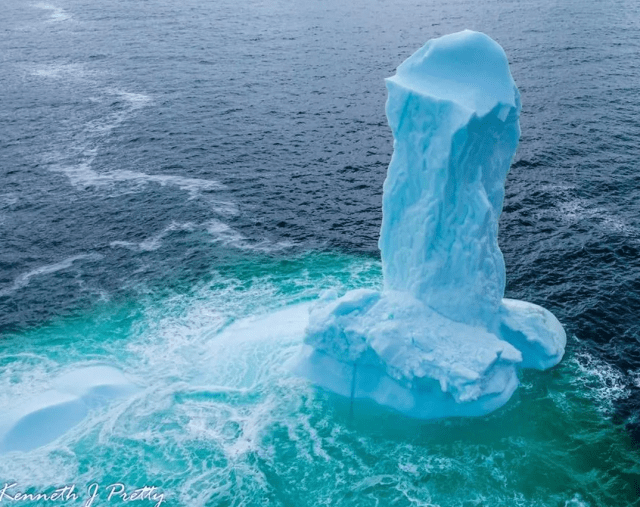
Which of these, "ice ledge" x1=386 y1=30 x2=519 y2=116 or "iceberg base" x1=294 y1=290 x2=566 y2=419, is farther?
"iceberg base" x1=294 y1=290 x2=566 y2=419

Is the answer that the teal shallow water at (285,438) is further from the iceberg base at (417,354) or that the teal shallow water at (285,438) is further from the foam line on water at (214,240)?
the foam line on water at (214,240)

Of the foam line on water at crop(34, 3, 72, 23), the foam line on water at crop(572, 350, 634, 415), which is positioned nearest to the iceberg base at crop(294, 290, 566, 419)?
the foam line on water at crop(572, 350, 634, 415)

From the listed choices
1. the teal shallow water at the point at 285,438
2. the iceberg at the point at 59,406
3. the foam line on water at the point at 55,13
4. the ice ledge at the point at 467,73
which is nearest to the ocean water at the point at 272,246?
the teal shallow water at the point at 285,438

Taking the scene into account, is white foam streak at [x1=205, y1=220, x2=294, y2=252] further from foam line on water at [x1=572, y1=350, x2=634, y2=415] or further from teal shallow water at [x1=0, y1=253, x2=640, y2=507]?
foam line on water at [x1=572, y1=350, x2=634, y2=415]

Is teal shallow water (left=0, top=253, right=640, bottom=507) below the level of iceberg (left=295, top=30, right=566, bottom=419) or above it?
below

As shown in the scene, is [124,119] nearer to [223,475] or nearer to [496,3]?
[223,475]

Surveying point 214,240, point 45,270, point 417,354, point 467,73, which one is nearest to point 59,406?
point 45,270
